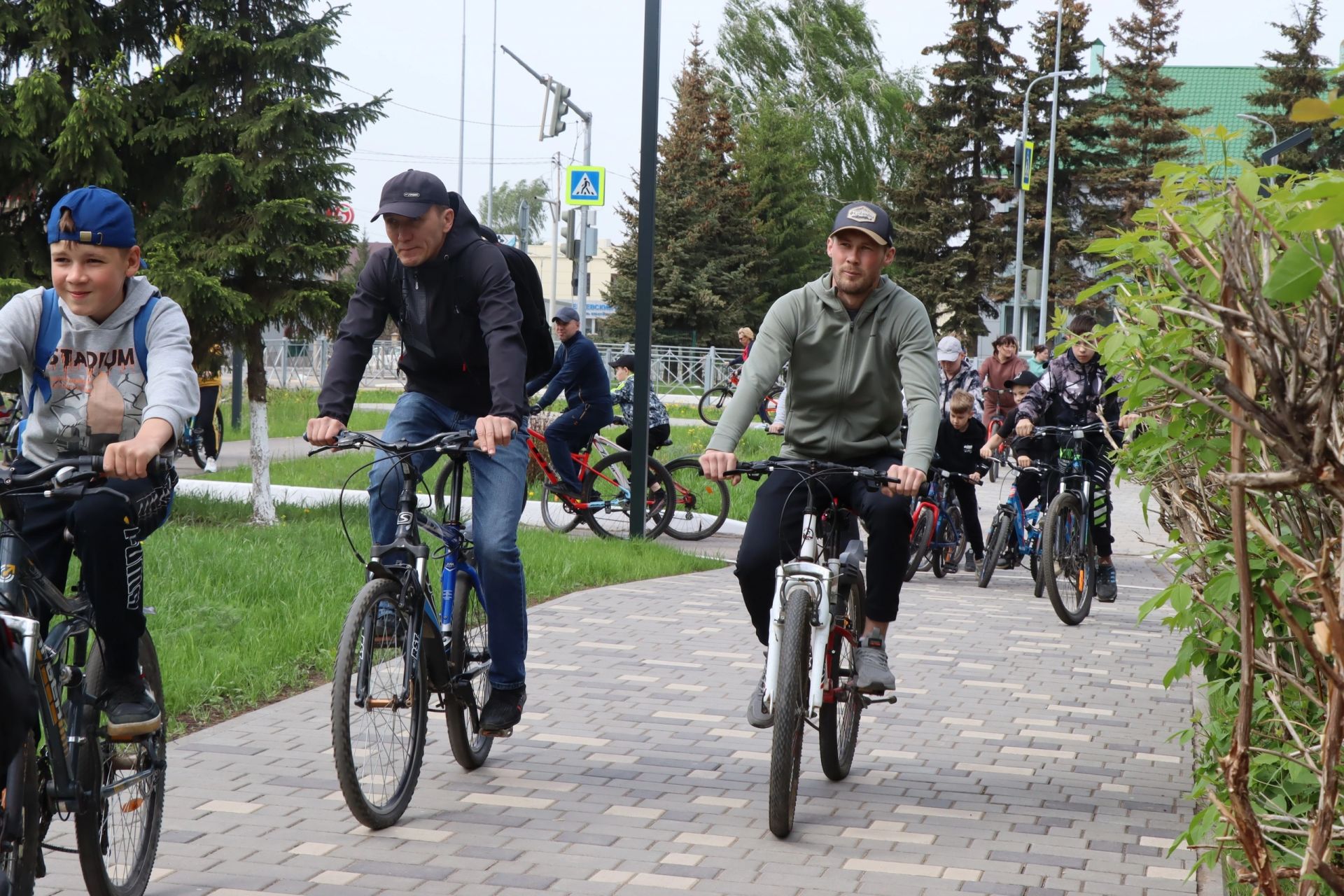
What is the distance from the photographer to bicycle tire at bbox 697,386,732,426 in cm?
3106

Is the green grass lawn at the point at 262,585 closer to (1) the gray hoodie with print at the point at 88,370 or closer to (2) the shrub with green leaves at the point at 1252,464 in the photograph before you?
(1) the gray hoodie with print at the point at 88,370

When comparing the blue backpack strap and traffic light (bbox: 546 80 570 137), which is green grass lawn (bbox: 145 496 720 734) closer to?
the blue backpack strap

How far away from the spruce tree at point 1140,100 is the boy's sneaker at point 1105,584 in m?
49.1

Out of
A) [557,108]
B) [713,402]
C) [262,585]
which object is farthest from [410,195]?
[713,402]

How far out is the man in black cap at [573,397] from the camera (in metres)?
13.1

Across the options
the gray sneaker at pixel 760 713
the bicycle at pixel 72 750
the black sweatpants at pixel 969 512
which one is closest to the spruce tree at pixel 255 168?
the black sweatpants at pixel 969 512

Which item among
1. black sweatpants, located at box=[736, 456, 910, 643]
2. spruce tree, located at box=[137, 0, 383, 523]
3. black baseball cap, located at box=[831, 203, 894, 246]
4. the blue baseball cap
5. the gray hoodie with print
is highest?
spruce tree, located at box=[137, 0, 383, 523]

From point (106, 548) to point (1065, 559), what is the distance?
746 centimetres

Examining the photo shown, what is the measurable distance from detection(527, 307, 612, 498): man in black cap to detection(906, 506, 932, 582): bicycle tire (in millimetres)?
2942

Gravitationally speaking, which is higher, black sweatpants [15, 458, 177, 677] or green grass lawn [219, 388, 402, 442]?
black sweatpants [15, 458, 177, 677]

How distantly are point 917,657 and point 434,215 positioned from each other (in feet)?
13.7

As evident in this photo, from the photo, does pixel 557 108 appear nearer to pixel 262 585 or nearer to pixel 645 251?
pixel 645 251

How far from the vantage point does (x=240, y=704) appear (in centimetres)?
654

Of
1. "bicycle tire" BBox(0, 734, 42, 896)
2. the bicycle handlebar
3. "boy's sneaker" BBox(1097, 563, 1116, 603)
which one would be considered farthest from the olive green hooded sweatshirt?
"boy's sneaker" BBox(1097, 563, 1116, 603)
